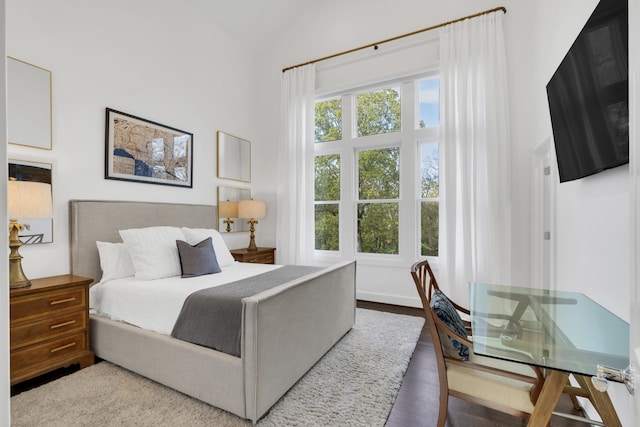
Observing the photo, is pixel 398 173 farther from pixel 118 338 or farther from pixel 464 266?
pixel 118 338

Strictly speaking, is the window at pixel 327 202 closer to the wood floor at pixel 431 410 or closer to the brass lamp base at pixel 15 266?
the wood floor at pixel 431 410

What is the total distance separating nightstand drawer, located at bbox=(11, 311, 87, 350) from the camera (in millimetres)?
1941

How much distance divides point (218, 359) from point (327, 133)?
3.55 m

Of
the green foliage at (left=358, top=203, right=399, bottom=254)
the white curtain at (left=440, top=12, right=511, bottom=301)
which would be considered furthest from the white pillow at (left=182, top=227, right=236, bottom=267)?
the white curtain at (left=440, top=12, right=511, bottom=301)

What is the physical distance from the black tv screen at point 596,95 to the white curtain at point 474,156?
1257mm

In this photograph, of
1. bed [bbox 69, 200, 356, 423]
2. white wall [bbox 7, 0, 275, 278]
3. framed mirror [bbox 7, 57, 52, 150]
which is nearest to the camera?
bed [bbox 69, 200, 356, 423]

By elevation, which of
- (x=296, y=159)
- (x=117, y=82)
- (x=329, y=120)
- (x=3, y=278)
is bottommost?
(x=3, y=278)

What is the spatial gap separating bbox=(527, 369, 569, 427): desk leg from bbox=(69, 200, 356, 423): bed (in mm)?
1263

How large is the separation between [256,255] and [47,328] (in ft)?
7.69

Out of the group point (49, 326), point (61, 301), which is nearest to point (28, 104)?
point (61, 301)

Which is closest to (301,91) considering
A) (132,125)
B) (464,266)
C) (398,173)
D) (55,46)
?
(398,173)

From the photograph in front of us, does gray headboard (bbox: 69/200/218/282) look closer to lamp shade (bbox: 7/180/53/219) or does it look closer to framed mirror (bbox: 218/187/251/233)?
lamp shade (bbox: 7/180/53/219)

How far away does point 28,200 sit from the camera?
2021 millimetres

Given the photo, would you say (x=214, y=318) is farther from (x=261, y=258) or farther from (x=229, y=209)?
(x=229, y=209)
